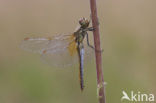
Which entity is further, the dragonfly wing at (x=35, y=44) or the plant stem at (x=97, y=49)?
the dragonfly wing at (x=35, y=44)

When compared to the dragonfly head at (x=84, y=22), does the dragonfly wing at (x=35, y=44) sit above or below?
below

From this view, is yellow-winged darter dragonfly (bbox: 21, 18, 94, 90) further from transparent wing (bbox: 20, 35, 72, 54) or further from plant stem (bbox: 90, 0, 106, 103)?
plant stem (bbox: 90, 0, 106, 103)

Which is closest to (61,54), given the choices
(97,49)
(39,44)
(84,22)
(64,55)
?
(64,55)

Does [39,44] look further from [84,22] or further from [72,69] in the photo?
[72,69]

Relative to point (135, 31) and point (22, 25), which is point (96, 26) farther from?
point (22, 25)

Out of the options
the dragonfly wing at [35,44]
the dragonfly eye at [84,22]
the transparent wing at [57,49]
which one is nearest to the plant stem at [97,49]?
the dragonfly eye at [84,22]

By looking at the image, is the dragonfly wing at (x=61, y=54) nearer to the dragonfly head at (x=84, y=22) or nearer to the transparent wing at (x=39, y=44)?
the transparent wing at (x=39, y=44)
